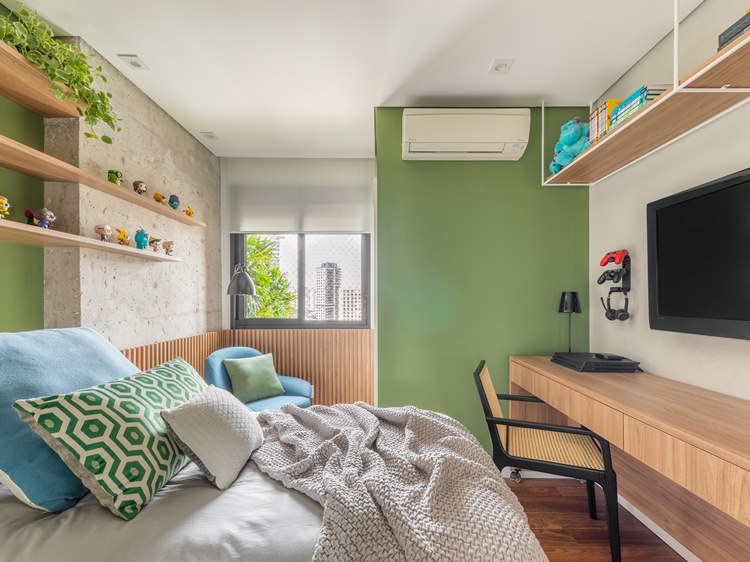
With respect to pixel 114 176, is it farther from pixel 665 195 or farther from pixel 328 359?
pixel 665 195

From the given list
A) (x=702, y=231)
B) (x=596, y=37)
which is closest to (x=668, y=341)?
(x=702, y=231)

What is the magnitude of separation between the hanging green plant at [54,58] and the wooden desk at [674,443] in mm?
2753

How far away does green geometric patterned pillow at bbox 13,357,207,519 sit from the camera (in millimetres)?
1048

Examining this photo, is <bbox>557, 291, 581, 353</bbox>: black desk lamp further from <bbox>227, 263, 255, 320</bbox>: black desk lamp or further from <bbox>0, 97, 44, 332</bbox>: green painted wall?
<bbox>0, 97, 44, 332</bbox>: green painted wall

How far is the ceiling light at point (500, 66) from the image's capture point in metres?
2.31

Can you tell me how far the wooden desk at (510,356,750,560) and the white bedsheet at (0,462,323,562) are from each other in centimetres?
117

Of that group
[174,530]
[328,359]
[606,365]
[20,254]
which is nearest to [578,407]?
[606,365]

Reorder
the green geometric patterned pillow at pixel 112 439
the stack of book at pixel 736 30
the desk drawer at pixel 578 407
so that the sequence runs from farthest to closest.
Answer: the desk drawer at pixel 578 407 → the stack of book at pixel 736 30 → the green geometric patterned pillow at pixel 112 439

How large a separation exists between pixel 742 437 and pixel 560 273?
5.90ft

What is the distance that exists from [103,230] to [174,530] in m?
1.83

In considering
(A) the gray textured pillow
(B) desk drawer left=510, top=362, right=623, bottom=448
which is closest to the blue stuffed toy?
(B) desk drawer left=510, top=362, right=623, bottom=448

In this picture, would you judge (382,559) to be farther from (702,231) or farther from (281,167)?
(281,167)

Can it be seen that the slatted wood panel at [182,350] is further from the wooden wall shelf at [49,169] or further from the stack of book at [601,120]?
the stack of book at [601,120]

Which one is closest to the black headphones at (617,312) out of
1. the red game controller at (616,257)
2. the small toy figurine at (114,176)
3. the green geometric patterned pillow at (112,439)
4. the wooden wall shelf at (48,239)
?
the red game controller at (616,257)
